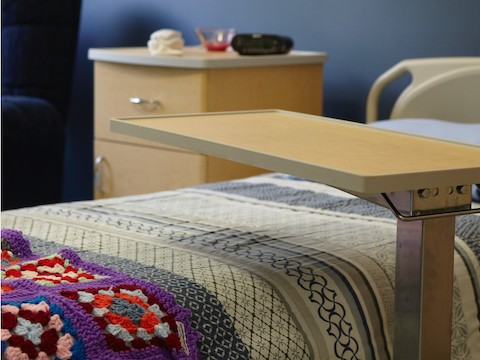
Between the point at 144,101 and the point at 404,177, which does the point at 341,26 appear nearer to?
the point at 144,101

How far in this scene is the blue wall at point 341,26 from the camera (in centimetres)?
268

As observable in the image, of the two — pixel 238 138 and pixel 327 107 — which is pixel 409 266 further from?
pixel 327 107

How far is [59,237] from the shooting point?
62.8 inches

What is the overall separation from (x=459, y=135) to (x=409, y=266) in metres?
0.91

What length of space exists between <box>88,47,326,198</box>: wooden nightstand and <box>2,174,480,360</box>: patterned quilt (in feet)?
2.30

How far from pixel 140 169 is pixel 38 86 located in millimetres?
746

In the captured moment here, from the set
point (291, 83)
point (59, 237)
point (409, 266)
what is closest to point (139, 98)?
point (291, 83)

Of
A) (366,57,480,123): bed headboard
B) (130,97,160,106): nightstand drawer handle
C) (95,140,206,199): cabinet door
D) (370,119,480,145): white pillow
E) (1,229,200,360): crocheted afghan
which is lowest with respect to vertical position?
(95,140,206,199): cabinet door

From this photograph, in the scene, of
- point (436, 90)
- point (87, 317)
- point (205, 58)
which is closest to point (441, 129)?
point (436, 90)

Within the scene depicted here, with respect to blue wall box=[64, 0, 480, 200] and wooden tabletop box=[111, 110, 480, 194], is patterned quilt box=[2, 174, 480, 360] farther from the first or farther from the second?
blue wall box=[64, 0, 480, 200]

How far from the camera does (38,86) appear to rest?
131 inches

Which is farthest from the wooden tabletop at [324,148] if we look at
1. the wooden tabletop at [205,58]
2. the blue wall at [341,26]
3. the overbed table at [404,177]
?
the blue wall at [341,26]

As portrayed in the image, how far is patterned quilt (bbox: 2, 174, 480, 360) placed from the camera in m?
1.31

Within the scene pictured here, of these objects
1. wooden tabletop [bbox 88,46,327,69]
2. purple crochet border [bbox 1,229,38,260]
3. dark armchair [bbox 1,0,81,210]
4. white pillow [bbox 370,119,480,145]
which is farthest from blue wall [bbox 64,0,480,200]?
purple crochet border [bbox 1,229,38,260]
